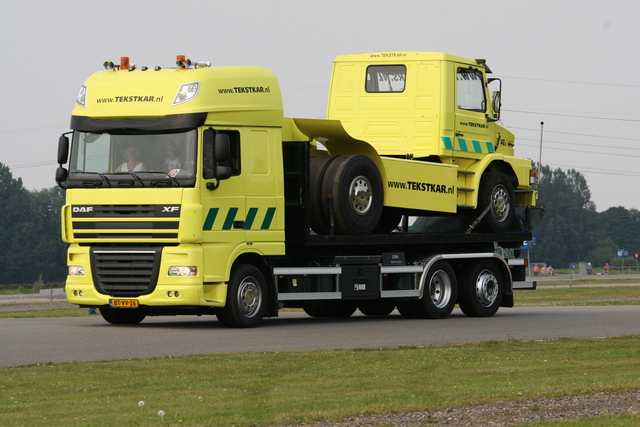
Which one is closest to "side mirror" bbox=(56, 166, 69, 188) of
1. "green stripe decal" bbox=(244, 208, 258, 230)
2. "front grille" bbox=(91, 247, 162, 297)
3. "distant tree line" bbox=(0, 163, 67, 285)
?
"front grille" bbox=(91, 247, 162, 297)

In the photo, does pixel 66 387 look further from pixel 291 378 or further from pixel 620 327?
pixel 620 327

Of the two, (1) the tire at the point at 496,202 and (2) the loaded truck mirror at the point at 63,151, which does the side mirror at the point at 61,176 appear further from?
(1) the tire at the point at 496,202

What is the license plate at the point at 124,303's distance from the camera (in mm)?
17422

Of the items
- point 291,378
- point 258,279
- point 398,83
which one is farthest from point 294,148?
point 291,378

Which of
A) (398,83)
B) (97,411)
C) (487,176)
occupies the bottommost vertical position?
(97,411)

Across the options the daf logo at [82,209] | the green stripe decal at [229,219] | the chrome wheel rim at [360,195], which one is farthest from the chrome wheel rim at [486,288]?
the daf logo at [82,209]

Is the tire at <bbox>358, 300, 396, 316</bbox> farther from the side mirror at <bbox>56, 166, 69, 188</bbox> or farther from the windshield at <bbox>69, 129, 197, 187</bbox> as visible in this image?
the side mirror at <bbox>56, 166, 69, 188</bbox>

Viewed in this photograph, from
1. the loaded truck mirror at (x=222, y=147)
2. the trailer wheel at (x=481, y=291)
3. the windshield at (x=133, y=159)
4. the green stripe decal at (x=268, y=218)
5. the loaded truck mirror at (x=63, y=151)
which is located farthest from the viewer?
the trailer wheel at (x=481, y=291)

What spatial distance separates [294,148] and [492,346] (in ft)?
17.6

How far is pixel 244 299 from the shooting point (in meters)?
18.2

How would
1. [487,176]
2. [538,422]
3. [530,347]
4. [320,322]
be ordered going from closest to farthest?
[538,422], [530,347], [320,322], [487,176]

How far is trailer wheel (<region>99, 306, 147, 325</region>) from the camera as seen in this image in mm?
19266

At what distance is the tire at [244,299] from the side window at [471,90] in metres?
5.67

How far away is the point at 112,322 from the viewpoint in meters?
19.6
